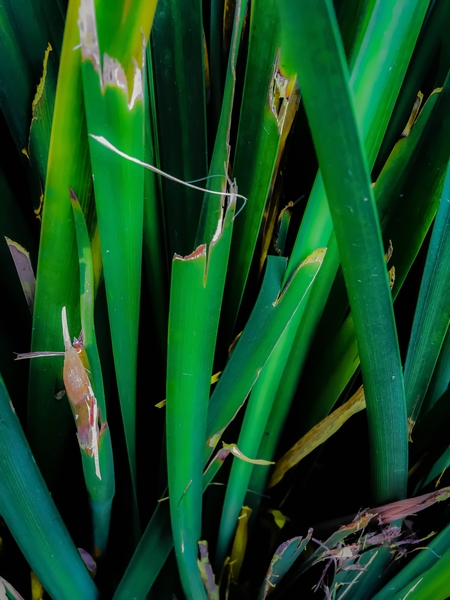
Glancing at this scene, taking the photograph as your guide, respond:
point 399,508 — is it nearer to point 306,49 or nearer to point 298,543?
point 298,543

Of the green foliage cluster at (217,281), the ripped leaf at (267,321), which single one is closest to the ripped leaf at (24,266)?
the green foliage cluster at (217,281)

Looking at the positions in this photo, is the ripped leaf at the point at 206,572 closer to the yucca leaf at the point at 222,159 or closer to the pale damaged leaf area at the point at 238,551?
the pale damaged leaf area at the point at 238,551

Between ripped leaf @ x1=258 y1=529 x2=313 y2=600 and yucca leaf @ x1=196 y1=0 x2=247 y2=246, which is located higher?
yucca leaf @ x1=196 y1=0 x2=247 y2=246

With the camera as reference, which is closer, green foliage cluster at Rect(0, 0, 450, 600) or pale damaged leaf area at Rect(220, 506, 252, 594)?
green foliage cluster at Rect(0, 0, 450, 600)

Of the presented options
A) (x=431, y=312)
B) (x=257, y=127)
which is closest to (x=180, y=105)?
(x=257, y=127)

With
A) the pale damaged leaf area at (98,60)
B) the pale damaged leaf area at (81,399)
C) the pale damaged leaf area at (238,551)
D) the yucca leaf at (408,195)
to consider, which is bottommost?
the pale damaged leaf area at (238,551)

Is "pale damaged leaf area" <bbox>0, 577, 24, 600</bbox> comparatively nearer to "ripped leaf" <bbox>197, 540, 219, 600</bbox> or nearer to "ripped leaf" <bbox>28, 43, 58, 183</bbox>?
"ripped leaf" <bbox>197, 540, 219, 600</bbox>

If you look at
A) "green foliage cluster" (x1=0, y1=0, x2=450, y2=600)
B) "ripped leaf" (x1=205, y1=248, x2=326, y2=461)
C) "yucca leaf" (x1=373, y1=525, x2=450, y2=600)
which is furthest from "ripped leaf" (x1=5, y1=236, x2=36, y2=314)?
"yucca leaf" (x1=373, y1=525, x2=450, y2=600)

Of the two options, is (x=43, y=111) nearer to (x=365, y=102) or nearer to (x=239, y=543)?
(x=365, y=102)

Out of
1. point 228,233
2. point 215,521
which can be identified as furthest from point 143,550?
point 228,233
